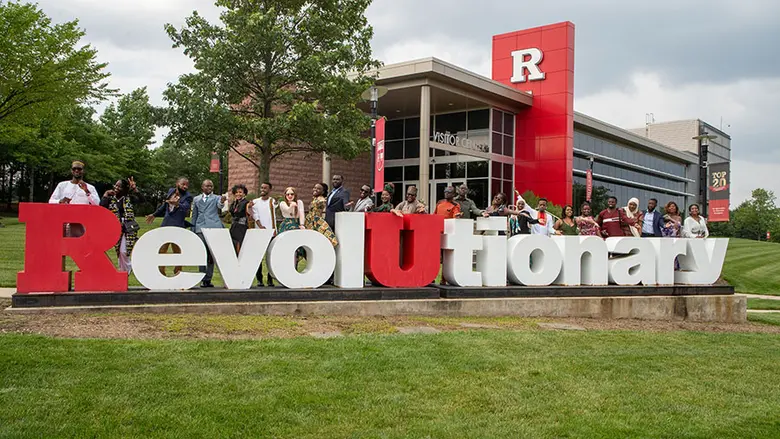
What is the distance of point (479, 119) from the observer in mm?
31625

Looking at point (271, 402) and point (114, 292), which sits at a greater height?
point (114, 292)

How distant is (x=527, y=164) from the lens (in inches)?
1294

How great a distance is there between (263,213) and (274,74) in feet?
37.2

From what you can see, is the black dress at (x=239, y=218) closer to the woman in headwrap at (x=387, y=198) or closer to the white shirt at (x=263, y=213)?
the white shirt at (x=263, y=213)

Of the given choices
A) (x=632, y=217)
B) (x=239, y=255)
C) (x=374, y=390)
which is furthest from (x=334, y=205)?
(x=632, y=217)

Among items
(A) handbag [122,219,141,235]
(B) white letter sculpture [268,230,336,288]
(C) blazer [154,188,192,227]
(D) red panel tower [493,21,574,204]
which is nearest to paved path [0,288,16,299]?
(A) handbag [122,219,141,235]

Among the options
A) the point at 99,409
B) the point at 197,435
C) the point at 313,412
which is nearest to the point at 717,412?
the point at 313,412

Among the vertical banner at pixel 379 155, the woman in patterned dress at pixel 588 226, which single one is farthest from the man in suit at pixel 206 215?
the woman in patterned dress at pixel 588 226

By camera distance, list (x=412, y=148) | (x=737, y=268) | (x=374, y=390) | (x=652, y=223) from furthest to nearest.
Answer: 1. (x=412, y=148)
2. (x=737, y=268)
3. (x=652, y=223)
4. (x=374, y=390)

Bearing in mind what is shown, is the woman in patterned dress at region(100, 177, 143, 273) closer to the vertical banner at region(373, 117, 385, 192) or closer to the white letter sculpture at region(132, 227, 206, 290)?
the white letter sculpture at region(132, 227, 206, 290)

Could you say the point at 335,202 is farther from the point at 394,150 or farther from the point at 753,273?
the point at 394,150

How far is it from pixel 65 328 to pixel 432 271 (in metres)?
5.57

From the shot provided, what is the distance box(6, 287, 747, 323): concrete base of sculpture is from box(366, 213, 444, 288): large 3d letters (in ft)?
1.04

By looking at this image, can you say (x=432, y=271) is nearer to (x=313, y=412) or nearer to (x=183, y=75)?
(x=313, y=412)
